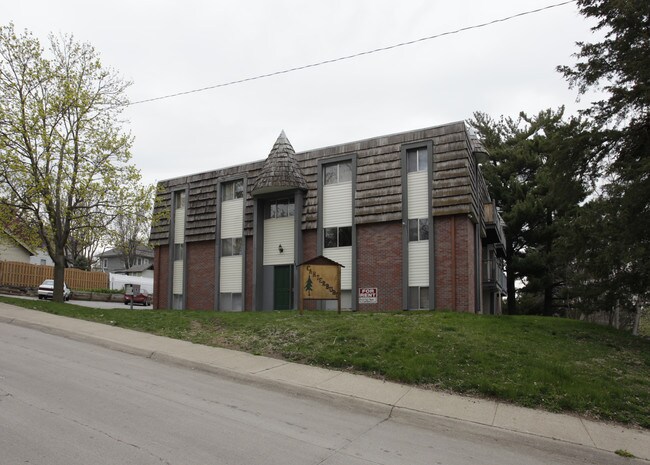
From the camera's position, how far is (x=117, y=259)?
3007 inches

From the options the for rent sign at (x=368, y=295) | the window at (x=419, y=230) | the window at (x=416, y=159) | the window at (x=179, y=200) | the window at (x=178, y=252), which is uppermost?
the window at (x=416, y=159)

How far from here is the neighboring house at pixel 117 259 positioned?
7309 centimetres

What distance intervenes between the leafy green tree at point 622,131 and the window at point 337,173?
963 cm

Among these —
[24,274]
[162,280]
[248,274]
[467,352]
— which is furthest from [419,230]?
[24,274]

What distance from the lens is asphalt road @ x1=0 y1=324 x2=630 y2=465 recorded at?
16.3 feet

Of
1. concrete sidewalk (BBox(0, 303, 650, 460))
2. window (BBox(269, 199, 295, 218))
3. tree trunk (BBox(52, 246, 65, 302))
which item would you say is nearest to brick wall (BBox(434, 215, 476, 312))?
window (BBox(269, 199, 295, 218))

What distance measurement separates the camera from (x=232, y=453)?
199 inches

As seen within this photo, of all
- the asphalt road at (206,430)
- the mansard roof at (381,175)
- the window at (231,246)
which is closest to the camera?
the asphalt road at (206,430)

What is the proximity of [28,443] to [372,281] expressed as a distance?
16.2 metres

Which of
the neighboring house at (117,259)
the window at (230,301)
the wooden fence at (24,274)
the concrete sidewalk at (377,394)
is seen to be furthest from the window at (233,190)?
the neighboring house at (117,259)

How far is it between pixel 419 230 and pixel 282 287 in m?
7.31

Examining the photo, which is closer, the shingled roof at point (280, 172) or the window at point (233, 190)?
the shingled roof at point (280, 172)

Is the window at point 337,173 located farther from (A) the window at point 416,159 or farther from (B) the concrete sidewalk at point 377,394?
(B) the concrete sidewalk at point 377,394

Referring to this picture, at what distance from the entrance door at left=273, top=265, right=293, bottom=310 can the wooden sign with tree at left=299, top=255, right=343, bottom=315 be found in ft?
25.1
